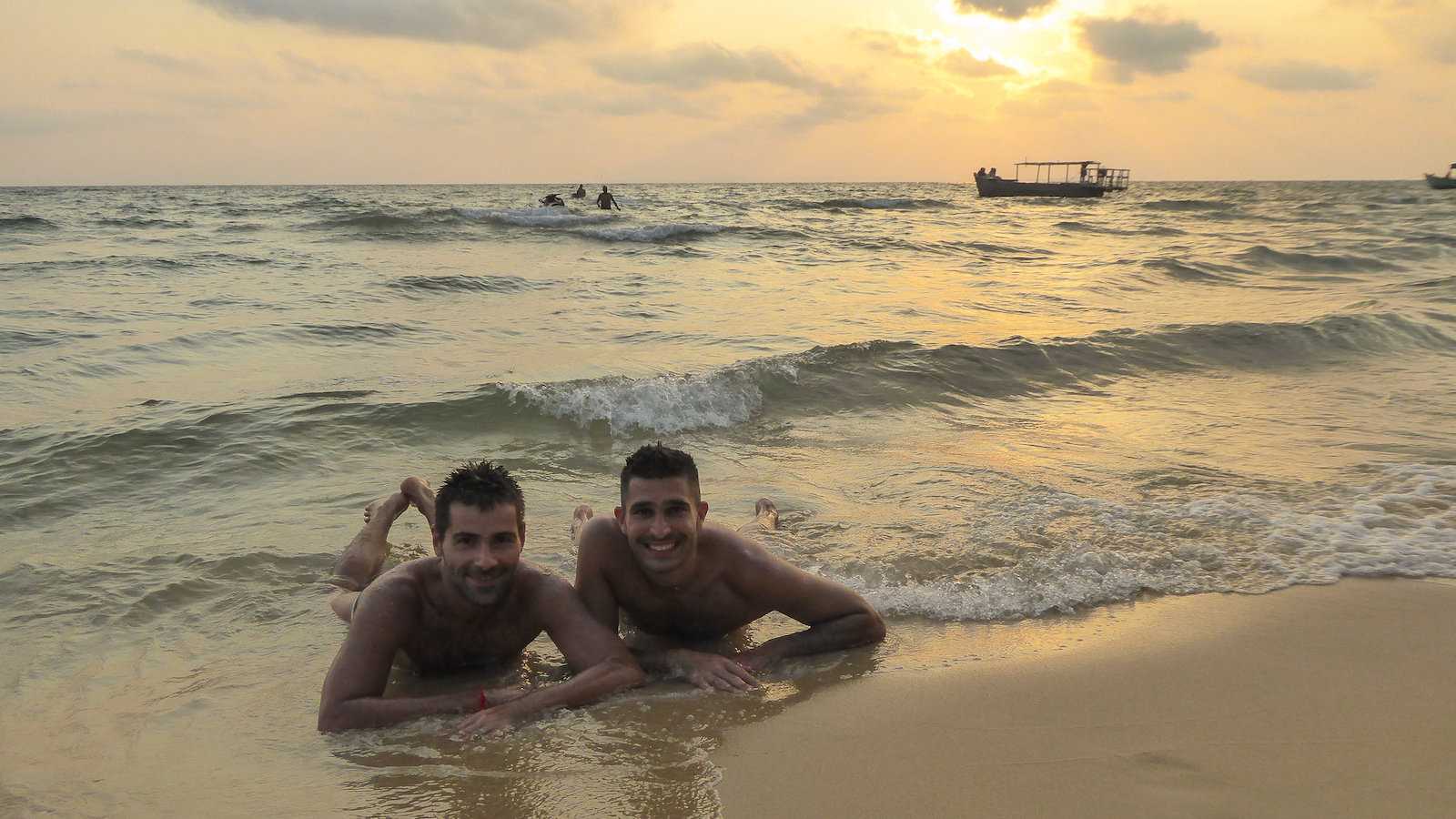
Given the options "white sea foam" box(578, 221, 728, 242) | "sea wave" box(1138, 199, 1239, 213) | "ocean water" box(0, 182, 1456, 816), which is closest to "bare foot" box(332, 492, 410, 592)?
"ocean water" box(0, 182, 1456, 816)

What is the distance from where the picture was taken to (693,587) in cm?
447

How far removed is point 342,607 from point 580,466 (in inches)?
127

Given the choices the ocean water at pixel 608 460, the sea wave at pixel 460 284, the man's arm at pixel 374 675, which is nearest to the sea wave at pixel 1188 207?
the ocean water at pixel 608 460

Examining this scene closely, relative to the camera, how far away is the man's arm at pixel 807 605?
4.43 metres

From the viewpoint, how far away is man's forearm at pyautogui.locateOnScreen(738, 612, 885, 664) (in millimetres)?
4387

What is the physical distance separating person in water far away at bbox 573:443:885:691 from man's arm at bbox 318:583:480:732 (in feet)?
2.39

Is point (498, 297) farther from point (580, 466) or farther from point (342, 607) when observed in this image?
point (342, 607)

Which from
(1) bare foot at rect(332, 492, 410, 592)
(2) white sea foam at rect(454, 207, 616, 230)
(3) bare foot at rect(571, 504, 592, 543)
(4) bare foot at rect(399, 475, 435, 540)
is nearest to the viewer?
A: (1) bare foot at rect(332, 492, 410, 592)

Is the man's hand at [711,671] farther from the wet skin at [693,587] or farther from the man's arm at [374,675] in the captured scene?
the man's arm at [374,675]

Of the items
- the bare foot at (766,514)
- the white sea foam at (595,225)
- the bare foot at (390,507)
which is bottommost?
the bare foot at (766,514)

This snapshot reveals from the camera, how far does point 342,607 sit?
4930 mm

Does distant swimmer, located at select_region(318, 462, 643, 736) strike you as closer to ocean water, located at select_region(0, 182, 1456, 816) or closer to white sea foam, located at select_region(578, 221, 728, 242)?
ocean water, located at select_region(0, 182, 1456, 816)

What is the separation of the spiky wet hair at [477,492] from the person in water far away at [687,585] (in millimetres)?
493

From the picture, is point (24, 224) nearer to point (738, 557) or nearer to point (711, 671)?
point (738, 557)
